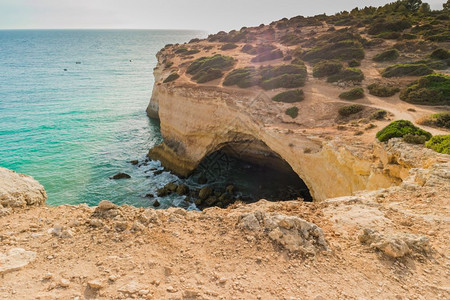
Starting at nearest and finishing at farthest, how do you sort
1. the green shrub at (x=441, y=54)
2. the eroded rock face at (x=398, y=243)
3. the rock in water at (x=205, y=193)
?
1. the eroded rock face at (x=398, y=243)
2. the rock in water at (x=205, y=193)
3. the green shrub at (x=441, y=54)

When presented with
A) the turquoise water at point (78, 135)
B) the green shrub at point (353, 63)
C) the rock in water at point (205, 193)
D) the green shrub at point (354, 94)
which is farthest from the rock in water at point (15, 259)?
the green shrub at point (353, 63)

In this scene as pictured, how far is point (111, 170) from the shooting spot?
25906 millimetres

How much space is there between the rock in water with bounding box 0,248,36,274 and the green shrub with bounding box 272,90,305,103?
20.3 m

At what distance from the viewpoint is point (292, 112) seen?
20.3m

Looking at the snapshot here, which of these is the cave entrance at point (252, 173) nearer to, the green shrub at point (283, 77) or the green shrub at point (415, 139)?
the green shrub at point (283, 77)

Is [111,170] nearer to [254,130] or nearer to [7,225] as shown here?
[254,130]

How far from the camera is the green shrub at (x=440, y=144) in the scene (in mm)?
11055

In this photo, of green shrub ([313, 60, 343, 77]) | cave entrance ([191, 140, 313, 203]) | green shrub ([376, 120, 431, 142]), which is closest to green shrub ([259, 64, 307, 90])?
green shrub ([313, 60, 343, 77])

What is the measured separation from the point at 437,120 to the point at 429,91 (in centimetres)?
564

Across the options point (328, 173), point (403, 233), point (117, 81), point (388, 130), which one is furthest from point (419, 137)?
point (117, 81)

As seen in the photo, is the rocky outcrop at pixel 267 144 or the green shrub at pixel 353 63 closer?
the rocky outcrop at pixel 267 144

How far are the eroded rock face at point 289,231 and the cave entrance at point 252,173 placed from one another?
14553 millimetres

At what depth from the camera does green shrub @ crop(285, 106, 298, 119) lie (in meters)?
20.2

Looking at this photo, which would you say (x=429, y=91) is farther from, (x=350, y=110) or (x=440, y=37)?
(x=440, y=37)
